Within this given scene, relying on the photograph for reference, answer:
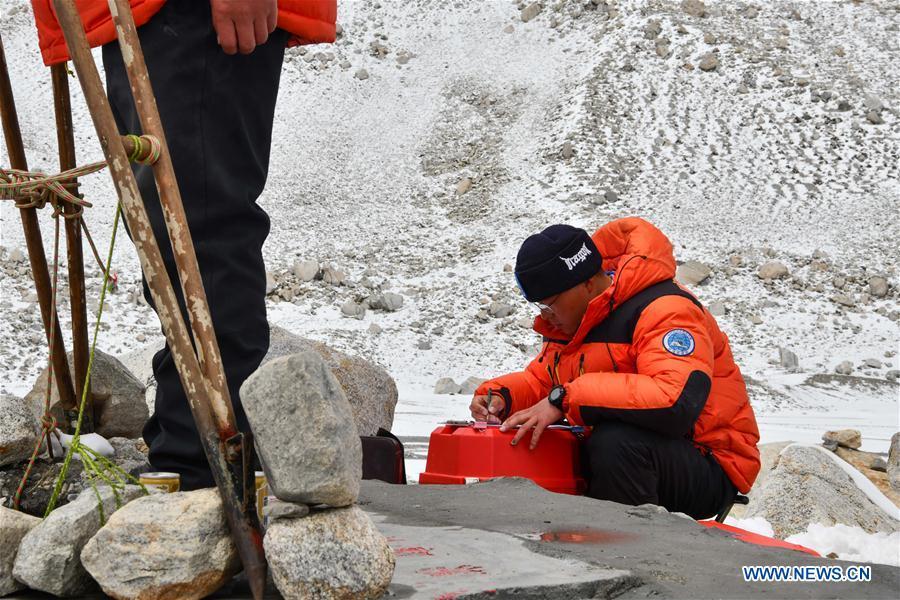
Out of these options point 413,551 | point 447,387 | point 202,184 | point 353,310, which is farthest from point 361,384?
point 353,310

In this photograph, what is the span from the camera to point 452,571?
1.79 meters

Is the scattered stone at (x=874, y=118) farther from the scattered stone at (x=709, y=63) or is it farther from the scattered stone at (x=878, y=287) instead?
the scattered stone at (x=878, y=287)

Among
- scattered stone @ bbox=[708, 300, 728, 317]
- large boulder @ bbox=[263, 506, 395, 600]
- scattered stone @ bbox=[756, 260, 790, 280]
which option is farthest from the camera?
scattered stone @ bbox=[756, 260, 790, 280]

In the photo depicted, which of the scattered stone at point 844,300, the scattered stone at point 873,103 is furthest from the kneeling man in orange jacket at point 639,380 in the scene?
the scattered stone at point 873,103

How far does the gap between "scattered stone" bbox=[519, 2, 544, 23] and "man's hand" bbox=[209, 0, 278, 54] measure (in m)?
22.8

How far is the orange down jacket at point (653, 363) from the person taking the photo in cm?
289

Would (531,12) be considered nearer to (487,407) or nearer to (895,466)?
(895,466)

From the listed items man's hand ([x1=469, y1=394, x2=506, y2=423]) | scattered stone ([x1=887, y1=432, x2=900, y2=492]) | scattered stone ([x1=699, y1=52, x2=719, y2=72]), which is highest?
scattered stone ([x1=699, y1=52, x2=719, y2=72])

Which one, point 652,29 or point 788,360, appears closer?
point 788,360

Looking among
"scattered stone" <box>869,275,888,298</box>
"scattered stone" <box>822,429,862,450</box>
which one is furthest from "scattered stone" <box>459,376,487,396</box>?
"scattered stone" <box>869,275,888,298</box>

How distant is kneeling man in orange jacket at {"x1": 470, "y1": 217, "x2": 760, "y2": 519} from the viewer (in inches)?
115

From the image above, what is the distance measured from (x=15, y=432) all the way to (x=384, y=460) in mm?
1526

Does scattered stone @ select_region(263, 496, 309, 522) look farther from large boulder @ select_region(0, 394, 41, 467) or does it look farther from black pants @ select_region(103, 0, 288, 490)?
large boulder @ select_region(0, 394, 41, 467)

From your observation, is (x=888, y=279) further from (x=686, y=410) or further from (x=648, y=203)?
(x=686, y=410)
